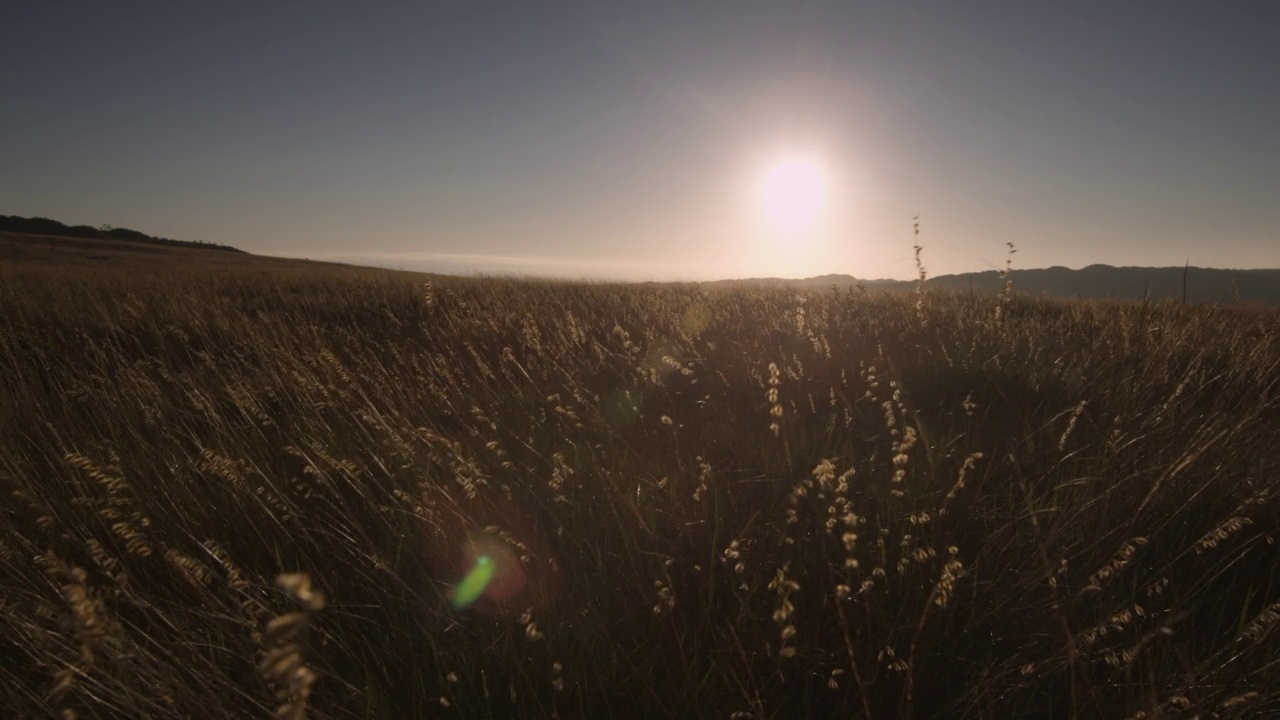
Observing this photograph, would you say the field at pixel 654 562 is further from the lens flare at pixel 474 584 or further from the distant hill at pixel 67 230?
the distant hill at pixel 67 230

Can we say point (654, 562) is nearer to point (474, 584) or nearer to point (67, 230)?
point (474, 584)

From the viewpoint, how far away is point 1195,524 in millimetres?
1940

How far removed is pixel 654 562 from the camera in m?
1.74

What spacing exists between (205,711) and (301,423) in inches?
81.2

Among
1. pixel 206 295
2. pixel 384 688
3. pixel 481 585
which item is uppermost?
pixel 206 295

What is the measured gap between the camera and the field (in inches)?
49.7

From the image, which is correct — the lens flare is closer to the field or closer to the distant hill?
the field

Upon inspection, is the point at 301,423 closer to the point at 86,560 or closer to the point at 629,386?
the point at 86,560

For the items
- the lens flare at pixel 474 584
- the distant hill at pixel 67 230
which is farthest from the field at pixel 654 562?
the distant hill at pixel 67 230

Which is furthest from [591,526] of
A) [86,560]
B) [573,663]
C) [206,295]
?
[206,295]

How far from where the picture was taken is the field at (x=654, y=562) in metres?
1.26

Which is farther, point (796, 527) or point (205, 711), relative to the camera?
point (796, 527)

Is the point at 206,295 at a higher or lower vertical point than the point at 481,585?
higher

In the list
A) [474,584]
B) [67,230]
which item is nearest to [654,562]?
[474,584]
